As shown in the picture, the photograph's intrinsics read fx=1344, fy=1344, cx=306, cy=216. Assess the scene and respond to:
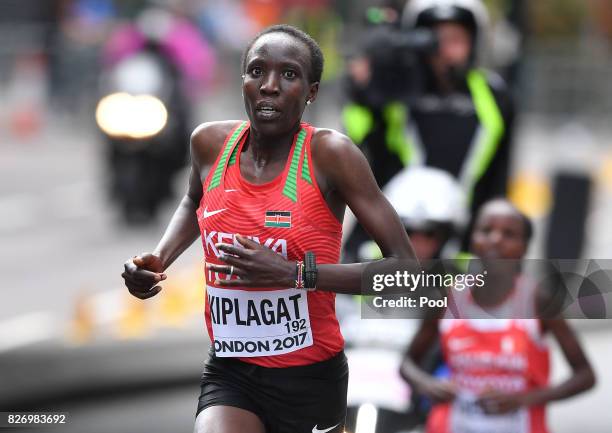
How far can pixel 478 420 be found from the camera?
18.3ft

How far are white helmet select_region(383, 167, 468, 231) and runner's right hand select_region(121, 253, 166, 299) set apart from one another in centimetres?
243

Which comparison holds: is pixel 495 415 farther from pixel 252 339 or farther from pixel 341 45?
pixel 341 45

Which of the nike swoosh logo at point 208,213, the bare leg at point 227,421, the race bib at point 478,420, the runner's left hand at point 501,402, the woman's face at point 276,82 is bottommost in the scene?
the race bib at point 478,420

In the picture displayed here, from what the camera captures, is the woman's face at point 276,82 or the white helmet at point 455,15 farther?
the white helmet at point 455,15

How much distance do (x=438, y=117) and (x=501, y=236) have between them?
5.63ft

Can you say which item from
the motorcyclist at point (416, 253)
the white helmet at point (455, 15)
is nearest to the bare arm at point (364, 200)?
the motorcyclist at point (416, 253)

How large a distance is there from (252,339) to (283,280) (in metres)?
0.38

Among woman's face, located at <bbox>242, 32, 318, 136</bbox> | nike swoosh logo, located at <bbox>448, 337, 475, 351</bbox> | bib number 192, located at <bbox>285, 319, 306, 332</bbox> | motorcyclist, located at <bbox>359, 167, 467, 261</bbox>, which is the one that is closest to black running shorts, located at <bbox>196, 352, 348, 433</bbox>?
bib number 192, located at <bbox>285, 319, 306, 332</bbox>

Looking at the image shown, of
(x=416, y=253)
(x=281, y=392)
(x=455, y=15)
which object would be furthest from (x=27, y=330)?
(x=281, y=392)

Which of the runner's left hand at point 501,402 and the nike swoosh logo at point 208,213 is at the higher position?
the nike swoosh logo at point 208,213

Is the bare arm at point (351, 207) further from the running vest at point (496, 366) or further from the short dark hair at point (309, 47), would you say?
the running vest at point (496, 366)

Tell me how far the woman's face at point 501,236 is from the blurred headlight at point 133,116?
822cm

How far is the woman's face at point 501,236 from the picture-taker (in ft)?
19.1

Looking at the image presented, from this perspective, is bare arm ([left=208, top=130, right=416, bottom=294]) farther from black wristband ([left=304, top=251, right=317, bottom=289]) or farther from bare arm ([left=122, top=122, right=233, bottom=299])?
bare arm ([left=122, top=122, right=233, bottom=299])
